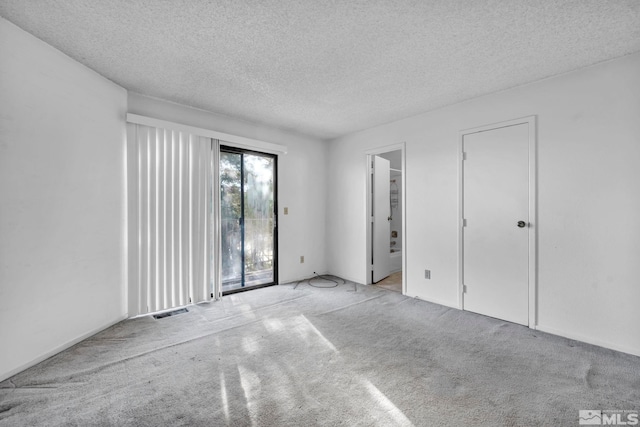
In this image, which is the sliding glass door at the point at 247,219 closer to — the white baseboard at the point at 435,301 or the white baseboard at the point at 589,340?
the white baseboard at the point at 435,301

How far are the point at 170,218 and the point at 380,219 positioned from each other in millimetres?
3146

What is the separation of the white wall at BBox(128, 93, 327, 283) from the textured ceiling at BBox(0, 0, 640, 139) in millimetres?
1069

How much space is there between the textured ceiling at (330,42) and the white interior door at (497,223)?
0.63 m

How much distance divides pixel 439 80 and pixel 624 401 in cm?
282

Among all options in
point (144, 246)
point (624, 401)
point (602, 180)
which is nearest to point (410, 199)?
point (602, 180)

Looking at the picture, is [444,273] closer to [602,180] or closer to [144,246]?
[602,180]

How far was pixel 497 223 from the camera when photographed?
2.97 m

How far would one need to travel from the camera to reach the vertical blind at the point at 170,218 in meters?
2.95

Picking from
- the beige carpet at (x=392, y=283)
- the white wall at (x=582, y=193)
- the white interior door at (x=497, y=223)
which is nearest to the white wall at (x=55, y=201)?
the beige carpet at (x=392, y=283)

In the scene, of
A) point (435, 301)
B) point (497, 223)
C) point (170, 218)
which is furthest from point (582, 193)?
point (170, 218)

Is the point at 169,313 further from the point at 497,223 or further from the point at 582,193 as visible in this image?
the point at 582,193

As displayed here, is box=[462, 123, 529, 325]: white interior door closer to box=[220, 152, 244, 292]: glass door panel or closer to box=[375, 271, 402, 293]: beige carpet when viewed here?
box=[375, 271, 402, 293]: beige carpet

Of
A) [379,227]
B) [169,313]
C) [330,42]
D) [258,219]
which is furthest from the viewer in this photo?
[379,227]

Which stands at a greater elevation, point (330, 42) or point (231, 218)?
point (330, 42)
